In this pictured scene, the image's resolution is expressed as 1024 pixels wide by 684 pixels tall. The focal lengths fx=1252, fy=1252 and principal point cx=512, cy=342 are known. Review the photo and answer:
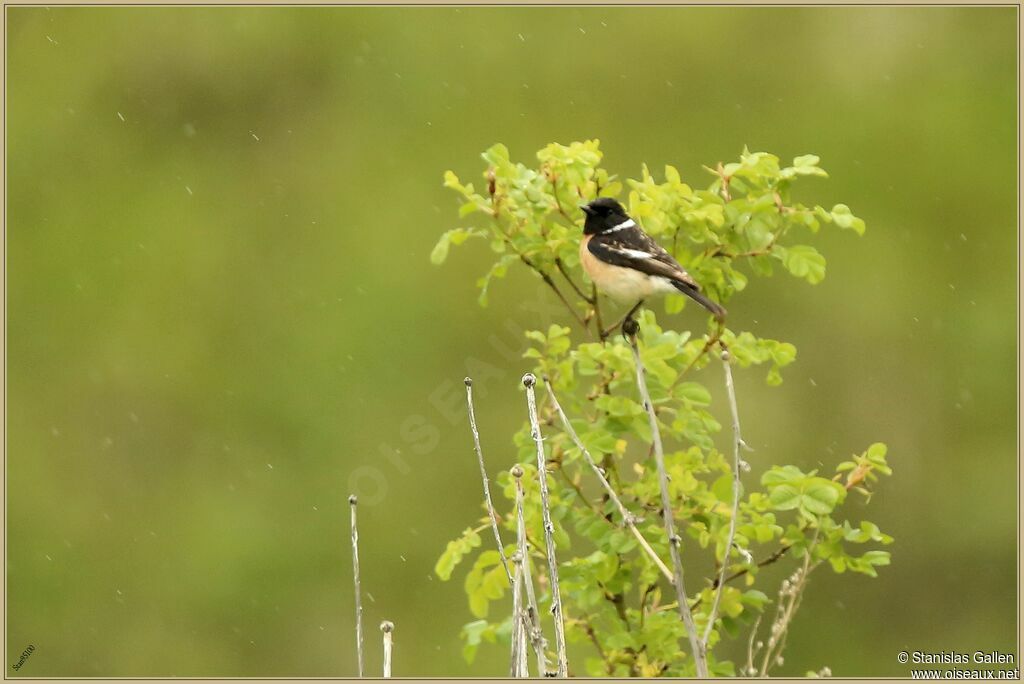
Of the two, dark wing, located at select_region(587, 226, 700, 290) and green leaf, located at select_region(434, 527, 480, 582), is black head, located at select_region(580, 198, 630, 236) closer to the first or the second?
dark wing, located at select_region(587, 226, 700, 290)

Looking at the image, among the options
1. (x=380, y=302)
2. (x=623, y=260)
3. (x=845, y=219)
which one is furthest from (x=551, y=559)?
(x=380, y=302)

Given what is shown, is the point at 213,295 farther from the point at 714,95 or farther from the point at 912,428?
the point at 912,428

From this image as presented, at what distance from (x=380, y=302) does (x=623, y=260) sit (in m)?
8.50

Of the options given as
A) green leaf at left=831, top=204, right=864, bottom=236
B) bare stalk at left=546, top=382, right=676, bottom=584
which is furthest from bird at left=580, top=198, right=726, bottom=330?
bare stalk at left=546, top=382, right=676, bottom=584

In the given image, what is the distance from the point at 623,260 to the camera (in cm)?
566

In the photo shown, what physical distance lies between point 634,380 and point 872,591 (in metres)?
10.6

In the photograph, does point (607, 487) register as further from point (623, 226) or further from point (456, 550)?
point (623, 226)

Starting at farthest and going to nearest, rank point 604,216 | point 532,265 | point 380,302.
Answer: point 380,302 → point 604,216 → point 532,265

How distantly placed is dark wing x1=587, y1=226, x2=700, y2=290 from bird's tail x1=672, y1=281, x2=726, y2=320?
0.14 feet

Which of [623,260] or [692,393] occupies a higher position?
[623,260]

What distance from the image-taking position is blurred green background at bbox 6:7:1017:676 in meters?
13.4

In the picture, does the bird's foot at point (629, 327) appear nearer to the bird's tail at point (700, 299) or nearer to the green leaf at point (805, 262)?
the bird's tail at point (700, 299)

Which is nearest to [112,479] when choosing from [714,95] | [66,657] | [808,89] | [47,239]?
[66,657]

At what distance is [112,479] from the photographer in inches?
571
